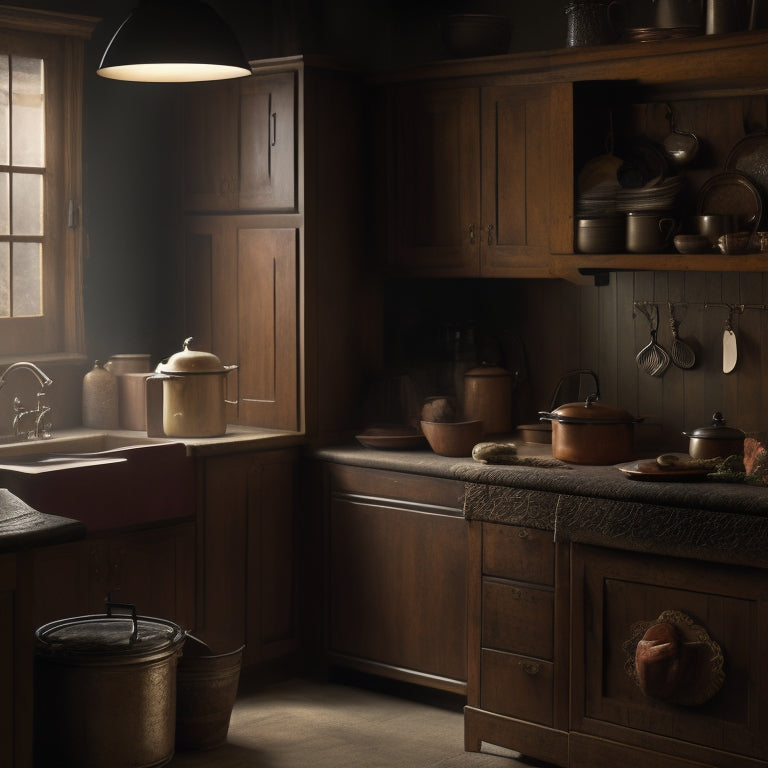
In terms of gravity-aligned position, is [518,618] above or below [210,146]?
below

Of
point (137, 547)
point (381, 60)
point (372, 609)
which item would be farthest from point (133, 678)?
point (381, 60)

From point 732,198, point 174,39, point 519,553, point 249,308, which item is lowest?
point 519,553

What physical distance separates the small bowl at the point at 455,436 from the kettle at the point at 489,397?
39cm

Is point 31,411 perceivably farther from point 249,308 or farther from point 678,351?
point 678,351

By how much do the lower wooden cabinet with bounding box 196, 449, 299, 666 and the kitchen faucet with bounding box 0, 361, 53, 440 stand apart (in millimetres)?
628

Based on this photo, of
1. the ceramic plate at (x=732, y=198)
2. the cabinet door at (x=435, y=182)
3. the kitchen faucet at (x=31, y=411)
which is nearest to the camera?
the ceramic plate at (x=732, y=198)

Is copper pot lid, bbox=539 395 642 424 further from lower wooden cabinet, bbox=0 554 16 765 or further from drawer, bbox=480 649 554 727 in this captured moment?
lower wooden cabinet, bbox=0 554 16 765

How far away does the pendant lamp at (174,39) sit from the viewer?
12.2 feet

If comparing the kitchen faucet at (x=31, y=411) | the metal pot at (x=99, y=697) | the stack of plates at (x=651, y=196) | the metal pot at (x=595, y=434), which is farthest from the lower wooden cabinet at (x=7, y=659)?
the stack of plates at (x=651, y=196)

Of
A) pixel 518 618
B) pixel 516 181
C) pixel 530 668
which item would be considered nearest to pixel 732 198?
pixel 516 181

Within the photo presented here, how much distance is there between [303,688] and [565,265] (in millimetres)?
1849

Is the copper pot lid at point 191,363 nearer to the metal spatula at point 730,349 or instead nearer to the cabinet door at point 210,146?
the cabinet door at point 210,146

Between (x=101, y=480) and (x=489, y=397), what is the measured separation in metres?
1.56

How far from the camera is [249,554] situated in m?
4.76
